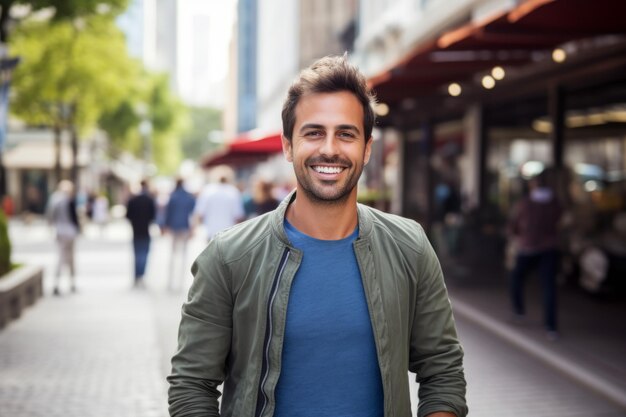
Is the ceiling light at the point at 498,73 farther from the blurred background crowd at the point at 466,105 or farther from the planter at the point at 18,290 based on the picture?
the planter at the point at 18,290

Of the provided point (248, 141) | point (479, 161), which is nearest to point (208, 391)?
point (479, 161)

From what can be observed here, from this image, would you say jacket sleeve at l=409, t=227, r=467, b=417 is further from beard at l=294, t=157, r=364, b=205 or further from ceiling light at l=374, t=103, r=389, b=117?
ceiling light at l=374, t=103, r=389, b=117

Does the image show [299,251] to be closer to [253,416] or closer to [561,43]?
[253,416]

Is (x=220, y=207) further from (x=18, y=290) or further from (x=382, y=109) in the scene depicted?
(x=382, y=109)

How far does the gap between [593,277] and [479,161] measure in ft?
17.2

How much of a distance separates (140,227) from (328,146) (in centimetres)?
1341

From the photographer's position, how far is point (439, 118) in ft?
61.9

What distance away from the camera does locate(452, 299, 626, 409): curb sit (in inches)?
277

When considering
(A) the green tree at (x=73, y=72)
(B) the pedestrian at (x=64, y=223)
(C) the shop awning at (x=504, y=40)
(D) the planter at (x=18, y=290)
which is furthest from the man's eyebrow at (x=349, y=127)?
(A) the green tree at (x=73, y=72)

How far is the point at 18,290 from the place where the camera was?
37.5ft

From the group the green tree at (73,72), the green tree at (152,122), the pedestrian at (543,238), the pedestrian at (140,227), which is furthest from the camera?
the green tree at (152,122)

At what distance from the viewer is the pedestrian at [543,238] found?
9.49m

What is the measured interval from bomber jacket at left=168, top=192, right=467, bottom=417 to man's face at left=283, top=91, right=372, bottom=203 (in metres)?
0.13

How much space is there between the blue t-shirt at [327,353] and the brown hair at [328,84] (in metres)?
0.42
